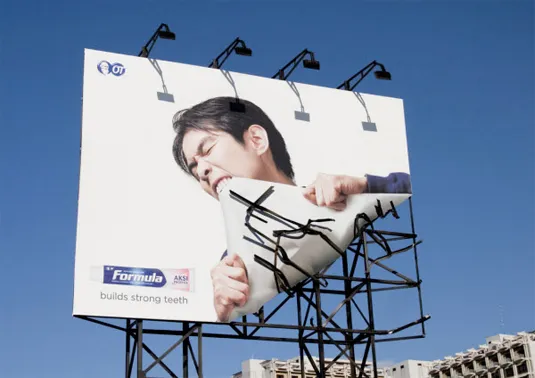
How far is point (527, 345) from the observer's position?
7544 centimetres

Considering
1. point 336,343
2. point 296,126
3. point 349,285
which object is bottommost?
point 336,343

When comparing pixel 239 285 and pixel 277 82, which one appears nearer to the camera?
pixel 239 285

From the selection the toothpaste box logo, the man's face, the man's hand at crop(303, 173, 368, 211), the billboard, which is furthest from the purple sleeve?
the toothpaste box logo

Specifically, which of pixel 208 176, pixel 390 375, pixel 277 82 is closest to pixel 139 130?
pixel 208 176

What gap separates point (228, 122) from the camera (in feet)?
95.4

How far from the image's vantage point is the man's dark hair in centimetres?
2817

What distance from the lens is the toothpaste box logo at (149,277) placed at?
997 inches

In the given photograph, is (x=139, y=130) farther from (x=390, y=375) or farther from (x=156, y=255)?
(x=390, y=375)

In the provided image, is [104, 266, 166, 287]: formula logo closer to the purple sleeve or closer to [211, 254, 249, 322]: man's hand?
[211, 254, 249, 322]: man's hand

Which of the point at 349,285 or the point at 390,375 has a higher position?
the point at 390,375

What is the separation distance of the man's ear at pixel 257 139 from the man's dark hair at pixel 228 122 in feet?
0.38

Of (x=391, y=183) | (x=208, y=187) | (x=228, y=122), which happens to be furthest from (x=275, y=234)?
(x=391, y=183)

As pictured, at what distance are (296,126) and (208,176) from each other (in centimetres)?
397

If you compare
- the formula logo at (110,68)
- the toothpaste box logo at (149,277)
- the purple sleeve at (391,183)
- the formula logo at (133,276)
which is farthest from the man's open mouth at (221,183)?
the purple sleeve at (391,183)
